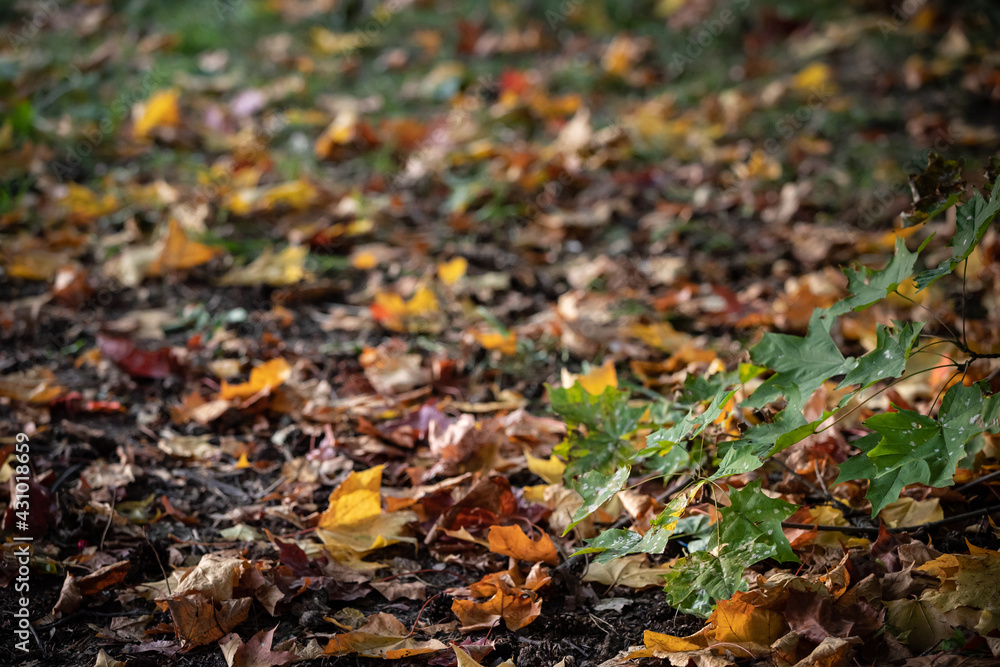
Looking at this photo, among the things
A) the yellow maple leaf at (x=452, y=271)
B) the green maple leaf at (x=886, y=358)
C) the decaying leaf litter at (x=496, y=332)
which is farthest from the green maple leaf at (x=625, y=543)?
the yellow maple leaf at (x=452, y=271)

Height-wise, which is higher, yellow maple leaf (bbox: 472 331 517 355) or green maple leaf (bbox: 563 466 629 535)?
green maple leaf (bbox: 563 466 629 535)

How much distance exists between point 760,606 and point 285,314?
5.80ft

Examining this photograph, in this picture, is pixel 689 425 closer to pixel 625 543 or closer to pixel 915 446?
pixel 625 543

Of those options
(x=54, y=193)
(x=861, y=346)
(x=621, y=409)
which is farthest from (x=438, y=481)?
(x=54, y=193)

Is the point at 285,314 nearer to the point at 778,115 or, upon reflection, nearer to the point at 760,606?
the point at 760,606

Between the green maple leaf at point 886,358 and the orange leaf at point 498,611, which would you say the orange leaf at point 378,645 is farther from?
the green maple leaf at point 886,358

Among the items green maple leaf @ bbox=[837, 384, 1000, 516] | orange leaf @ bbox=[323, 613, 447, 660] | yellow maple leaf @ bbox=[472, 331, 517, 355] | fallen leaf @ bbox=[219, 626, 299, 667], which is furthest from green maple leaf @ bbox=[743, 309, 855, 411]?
yellow maple leaf @ bbox=[472, 331, 517, 355]

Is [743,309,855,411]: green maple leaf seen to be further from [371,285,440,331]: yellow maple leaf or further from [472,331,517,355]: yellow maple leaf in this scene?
[371,285,440,331]: yellow maple leaf

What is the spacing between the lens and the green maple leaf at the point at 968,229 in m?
1.12

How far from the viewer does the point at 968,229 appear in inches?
46.4

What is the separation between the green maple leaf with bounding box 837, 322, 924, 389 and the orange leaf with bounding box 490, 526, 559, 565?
0.59m

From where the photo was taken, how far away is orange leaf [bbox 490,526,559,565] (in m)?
1.42

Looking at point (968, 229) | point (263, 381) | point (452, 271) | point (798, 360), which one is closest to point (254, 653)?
point (263, 381)

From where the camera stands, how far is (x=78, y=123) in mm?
3789
